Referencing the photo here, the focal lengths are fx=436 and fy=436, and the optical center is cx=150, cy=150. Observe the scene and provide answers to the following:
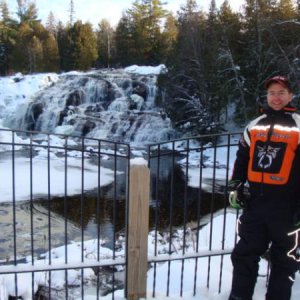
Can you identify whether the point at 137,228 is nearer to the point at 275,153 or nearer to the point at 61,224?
the point at 275,153

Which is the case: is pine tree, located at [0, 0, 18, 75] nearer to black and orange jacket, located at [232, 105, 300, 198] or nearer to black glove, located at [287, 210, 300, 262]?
black and orange jacket, located at [232, 105, 300, 198]

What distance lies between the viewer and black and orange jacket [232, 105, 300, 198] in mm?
2885

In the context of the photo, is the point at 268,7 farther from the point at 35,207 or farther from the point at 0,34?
the point at 0,34

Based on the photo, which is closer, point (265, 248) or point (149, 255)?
point (265, 248)

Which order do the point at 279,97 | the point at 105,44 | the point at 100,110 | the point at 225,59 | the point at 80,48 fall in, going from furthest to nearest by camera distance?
the point at 105,44 → the point at 80,48 → the point at 100,110 → the point at 225,59 → the point at 279,97

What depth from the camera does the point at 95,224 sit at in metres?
10.2

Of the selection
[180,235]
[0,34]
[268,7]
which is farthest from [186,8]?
[180,235]

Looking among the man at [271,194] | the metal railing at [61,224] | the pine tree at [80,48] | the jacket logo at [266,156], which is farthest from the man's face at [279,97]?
the pine tree at [80,48]

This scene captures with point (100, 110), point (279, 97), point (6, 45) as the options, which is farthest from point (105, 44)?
point (279, 97)

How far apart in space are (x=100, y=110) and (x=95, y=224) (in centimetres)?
1736

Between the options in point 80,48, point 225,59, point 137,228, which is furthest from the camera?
point 80,48

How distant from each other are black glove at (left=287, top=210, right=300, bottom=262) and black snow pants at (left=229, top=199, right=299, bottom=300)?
2cm

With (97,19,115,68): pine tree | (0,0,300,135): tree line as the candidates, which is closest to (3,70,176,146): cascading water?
(0,0,300,135): tree line

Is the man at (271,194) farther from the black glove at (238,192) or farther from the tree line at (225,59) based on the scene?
the tree line at (225,59)
